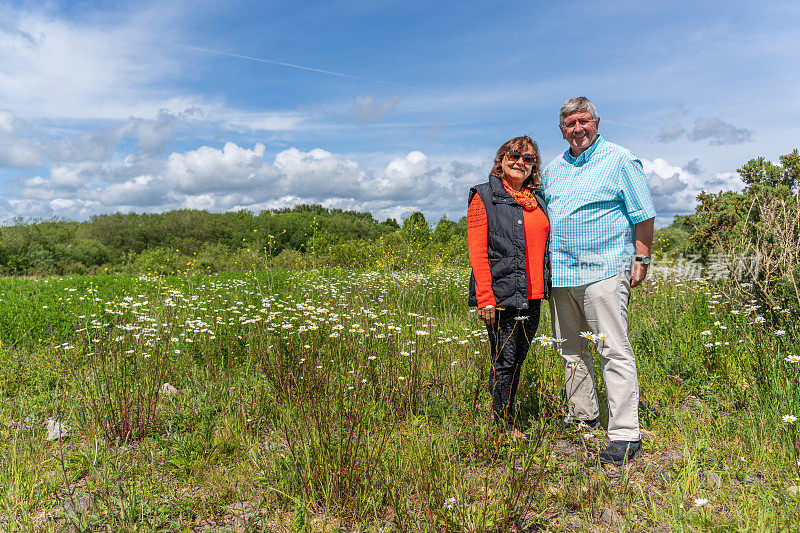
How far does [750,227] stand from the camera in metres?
5.43

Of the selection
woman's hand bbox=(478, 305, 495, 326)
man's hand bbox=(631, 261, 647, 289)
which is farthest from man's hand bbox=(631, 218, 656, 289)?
woman's hand bbox=(478, 305, 495, 326)

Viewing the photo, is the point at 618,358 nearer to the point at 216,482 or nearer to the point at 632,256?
the point at 632,256

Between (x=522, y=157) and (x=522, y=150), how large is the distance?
0.07 metres

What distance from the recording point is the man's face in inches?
118

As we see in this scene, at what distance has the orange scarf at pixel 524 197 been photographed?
2.94m

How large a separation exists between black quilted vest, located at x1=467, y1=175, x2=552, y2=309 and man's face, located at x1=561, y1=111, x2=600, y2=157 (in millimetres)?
589

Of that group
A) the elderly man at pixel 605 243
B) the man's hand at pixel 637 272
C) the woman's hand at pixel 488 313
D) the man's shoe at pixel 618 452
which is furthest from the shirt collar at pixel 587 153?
the man's shoe at pixel 618 452

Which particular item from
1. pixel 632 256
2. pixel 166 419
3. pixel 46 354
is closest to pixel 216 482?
pixel 166 419

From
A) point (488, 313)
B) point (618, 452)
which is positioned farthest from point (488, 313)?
point (618, 452)

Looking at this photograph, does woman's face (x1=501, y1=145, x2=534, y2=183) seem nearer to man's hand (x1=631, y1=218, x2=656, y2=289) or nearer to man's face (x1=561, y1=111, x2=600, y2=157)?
man's face (x1=561, y1=111, x2=600, y2=157)

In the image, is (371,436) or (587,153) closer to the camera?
(587,153)

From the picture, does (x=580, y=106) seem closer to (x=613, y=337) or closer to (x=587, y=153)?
(x=587, y=153)

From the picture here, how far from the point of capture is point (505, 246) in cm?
288

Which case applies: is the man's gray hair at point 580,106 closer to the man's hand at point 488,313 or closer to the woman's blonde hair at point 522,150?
the woman's blonde hair at point 522,150
